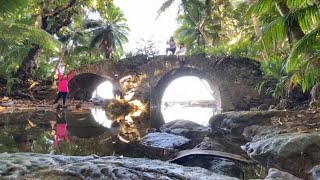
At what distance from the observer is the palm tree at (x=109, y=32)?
2038 centimetres

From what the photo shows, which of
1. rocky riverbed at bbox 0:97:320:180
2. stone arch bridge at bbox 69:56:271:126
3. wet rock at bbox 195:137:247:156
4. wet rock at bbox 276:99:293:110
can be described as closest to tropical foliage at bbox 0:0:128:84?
Answer: stone arch bridge at bbox 69:56:271:126

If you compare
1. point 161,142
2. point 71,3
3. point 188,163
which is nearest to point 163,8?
point 71,3

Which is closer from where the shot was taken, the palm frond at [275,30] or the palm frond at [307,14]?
the palm frond at [307,14]

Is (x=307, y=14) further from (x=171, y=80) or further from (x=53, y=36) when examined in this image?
(x=171, y=80)

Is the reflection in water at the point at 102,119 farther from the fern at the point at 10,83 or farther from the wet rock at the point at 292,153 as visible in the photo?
the wet rock at the point at 292,153

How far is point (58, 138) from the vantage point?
6.84m

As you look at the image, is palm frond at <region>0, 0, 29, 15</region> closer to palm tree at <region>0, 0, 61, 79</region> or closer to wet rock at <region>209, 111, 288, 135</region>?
palm tree at <region>0, 0, 61, 79</region>

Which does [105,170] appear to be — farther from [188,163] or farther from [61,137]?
[61,137]

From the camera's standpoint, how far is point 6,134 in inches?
278

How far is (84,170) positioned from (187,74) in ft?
46.7

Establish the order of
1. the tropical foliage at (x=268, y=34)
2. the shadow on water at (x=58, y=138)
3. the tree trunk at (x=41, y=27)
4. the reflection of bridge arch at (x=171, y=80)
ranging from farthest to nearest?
the tree trunk at (x=41, y=27) → the reflection of bridge arch at (x=171, y=80) → the shadow on water at (x=58, y=138) → the tropical foliage at (x=268, y=34)

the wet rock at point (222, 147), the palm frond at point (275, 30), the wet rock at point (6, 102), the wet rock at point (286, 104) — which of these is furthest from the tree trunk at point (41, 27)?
the palm frond at point (275, 30)

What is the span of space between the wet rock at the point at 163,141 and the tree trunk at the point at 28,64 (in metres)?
11.2

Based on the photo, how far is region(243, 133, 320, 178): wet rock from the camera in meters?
4.98
